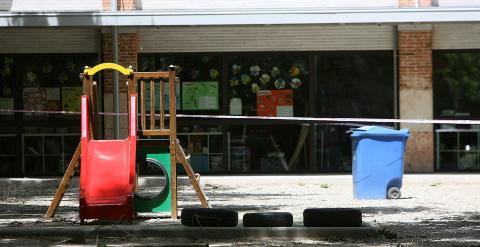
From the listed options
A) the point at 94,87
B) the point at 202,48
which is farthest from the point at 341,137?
the point at 94,87

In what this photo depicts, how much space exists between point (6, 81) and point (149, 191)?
220 inches

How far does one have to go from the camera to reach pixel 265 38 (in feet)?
65.4

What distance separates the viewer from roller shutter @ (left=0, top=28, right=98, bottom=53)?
2012 centimetres

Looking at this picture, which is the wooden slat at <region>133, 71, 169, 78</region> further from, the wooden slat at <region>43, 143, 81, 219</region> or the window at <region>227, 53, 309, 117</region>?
the window at <region>227, 53, 309, 117</region>

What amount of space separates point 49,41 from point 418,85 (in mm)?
8286

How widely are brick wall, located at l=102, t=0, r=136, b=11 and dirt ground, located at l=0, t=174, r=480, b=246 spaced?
4.18 m

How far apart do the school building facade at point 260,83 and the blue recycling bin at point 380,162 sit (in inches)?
205

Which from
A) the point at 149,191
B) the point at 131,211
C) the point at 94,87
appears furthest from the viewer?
the point at 149,191

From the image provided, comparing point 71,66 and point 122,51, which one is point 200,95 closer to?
point 122,51

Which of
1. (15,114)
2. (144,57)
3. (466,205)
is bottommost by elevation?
(466,205)

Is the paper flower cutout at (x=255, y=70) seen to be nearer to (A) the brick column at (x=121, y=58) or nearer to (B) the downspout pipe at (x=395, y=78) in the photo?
(A) the brick column at (x=121, y=58)

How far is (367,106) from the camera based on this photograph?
20.0 meters

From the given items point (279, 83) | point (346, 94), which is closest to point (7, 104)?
point (279, 83)

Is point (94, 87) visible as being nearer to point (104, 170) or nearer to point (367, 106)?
point (104, 170)
